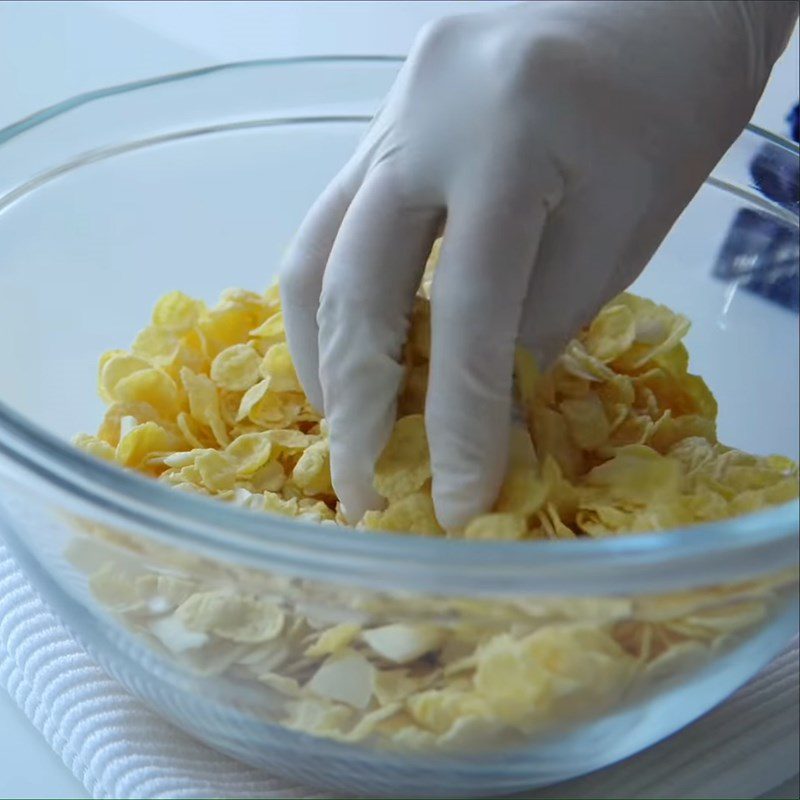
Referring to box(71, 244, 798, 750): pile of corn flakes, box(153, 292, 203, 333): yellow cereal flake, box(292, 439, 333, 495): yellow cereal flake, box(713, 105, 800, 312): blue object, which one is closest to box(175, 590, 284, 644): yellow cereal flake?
box(71, 244, 798, 750): pile of corn flakes

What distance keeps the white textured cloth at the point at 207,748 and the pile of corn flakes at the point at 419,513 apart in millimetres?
62

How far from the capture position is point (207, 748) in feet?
1.76

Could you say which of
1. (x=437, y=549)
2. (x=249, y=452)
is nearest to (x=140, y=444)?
(x=249, y=452)

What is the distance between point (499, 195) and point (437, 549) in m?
0.18

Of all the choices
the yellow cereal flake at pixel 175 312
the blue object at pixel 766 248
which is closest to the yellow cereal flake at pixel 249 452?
the yellow cereal flake at pixel 175 312

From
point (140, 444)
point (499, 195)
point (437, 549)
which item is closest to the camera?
point (437, 549)

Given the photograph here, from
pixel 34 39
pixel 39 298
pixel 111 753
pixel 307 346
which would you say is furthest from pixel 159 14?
pixel 111 753

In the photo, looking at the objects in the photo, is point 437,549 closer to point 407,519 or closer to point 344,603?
point 344,603

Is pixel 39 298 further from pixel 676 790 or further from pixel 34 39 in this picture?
pixel 34 39

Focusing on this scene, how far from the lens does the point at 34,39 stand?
4.24 ft

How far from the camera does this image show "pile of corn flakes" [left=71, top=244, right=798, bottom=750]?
439mm

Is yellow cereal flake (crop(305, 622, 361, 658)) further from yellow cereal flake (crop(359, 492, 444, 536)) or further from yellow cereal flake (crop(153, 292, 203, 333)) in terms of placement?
yellow cereal flake (crop(153, 292, 203, 333))

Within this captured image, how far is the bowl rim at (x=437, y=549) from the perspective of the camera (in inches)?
15.7

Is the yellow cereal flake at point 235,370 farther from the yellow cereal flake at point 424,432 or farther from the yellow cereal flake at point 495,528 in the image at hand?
the yellow cereal flake at point 495,528
